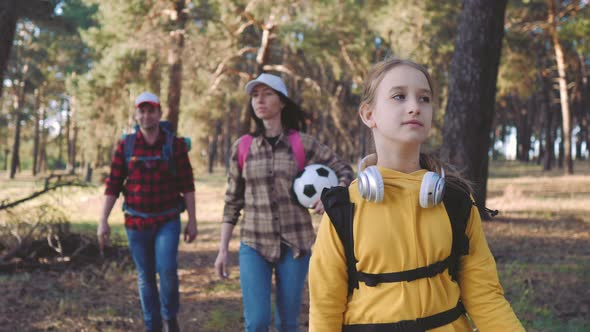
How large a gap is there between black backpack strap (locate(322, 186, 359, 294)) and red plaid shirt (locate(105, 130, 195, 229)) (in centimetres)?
331

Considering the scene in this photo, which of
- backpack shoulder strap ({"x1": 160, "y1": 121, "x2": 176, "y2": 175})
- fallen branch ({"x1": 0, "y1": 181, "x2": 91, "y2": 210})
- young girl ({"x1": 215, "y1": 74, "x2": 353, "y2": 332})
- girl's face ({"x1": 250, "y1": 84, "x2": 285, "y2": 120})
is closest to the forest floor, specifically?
fallen branch ({"x1": 0, "y1": 181, "x2": 91, "y2": 210})

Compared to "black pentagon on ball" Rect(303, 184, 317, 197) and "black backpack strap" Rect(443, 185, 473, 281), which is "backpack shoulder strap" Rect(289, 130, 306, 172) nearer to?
"black pentagon on ball" Rect(303, 184, 317, 197)

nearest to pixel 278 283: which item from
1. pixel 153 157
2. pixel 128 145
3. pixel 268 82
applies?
pixel 268 82

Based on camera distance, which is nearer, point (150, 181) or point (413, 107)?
point (413, 107)

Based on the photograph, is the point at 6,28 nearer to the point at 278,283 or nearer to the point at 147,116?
the point at 147,116

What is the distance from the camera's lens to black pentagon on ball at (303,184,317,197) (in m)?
3.64

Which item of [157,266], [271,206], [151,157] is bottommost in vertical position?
[157,266]

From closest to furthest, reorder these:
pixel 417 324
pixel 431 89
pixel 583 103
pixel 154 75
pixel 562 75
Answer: pixel 417 324, pixel 431 89, pixel 154 75, pixel 562 75, pixel 583 103

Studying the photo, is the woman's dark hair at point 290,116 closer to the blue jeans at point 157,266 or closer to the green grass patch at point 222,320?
the blue jeans at point 157,266


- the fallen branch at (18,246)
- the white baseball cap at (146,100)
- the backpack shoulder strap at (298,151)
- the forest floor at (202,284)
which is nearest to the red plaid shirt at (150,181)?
the white baseball cap at (146,100)

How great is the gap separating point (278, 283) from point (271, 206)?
1.78 feet

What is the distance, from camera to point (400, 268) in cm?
190

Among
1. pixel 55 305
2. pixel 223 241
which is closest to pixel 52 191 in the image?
pixel 55 305

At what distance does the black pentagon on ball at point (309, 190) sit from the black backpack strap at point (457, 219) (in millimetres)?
1628
